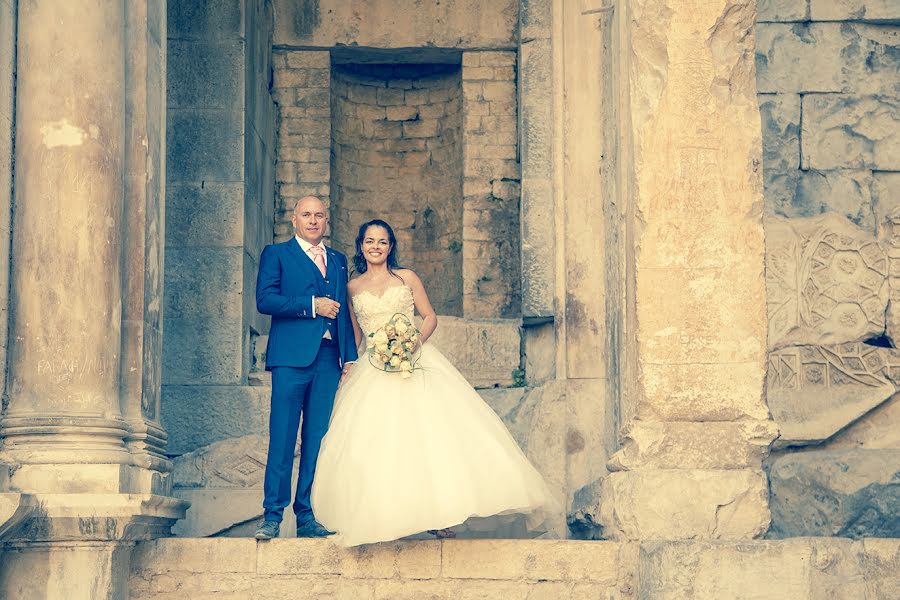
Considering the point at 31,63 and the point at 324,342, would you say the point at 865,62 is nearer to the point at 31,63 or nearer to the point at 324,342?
the point at 324,342

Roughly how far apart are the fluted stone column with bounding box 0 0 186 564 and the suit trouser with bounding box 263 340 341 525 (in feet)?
1.81

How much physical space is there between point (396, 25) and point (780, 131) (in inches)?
121

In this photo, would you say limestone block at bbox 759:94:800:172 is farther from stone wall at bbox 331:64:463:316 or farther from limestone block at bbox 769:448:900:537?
stone wall at bbox 331:64:463:316

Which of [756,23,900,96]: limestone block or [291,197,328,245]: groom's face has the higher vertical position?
[756,23,900,96]: limestone block

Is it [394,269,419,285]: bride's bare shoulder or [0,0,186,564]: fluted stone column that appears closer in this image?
[0,0,186,564]: fluted stone column

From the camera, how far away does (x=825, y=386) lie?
9.20m

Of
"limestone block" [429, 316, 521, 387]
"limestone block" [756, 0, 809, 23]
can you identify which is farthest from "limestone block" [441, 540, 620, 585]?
"limestone block" [756, 0, 809, 23]

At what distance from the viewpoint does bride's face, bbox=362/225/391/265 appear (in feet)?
25.8

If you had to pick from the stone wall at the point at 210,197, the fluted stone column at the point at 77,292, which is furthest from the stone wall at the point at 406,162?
the fluted stone column at the point at 77,292

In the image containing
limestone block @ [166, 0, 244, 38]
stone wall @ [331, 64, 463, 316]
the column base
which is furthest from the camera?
stone wall @ [331, 64, 463, 316]

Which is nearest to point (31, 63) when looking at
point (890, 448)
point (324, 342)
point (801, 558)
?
point (324, 342)

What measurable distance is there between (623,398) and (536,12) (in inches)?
142

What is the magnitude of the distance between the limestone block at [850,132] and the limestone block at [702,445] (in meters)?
3.29

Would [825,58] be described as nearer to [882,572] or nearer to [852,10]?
[852,10]
